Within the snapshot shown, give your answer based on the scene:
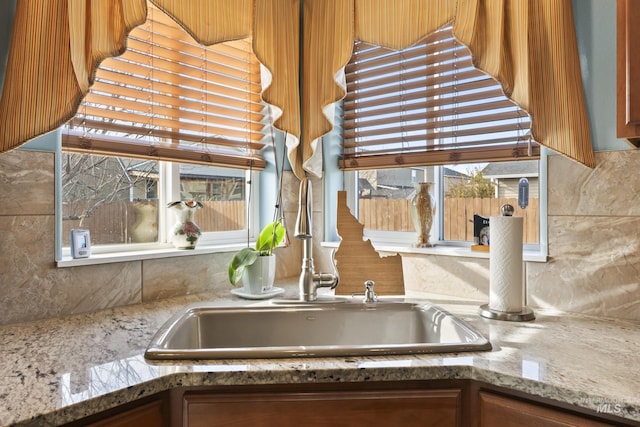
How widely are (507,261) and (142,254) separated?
1186mm

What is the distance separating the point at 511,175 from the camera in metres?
1.75

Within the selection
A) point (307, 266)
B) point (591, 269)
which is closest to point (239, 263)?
point (307, 266)

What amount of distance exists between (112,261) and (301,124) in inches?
38.1

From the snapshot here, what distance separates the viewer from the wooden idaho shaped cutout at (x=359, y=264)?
162cm

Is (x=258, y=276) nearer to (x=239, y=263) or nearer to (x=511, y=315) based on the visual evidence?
(x=239, y=263)

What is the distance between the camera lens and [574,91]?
144 cm

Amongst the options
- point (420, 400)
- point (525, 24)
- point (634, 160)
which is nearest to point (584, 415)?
point (420, 400)

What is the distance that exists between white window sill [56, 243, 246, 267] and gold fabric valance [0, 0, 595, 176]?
390 millimetres

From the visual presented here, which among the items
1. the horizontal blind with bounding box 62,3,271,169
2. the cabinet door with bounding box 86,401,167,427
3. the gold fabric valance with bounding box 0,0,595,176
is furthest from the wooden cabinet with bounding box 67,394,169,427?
the horizontal blind with bounding box 62,3,271,169

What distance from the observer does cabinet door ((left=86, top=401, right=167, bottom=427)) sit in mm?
856

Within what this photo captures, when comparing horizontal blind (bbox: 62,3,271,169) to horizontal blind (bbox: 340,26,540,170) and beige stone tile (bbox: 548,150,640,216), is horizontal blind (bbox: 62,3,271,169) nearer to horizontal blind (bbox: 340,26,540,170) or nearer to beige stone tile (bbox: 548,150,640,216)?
horizontal blind (bbox: 340,26,540,170)

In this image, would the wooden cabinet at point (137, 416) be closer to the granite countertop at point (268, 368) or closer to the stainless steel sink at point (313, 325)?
the granite countertop at point (268, 368)

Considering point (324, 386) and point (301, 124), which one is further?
point (301, 124)

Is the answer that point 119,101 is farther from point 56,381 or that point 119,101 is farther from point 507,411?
point 507,411
